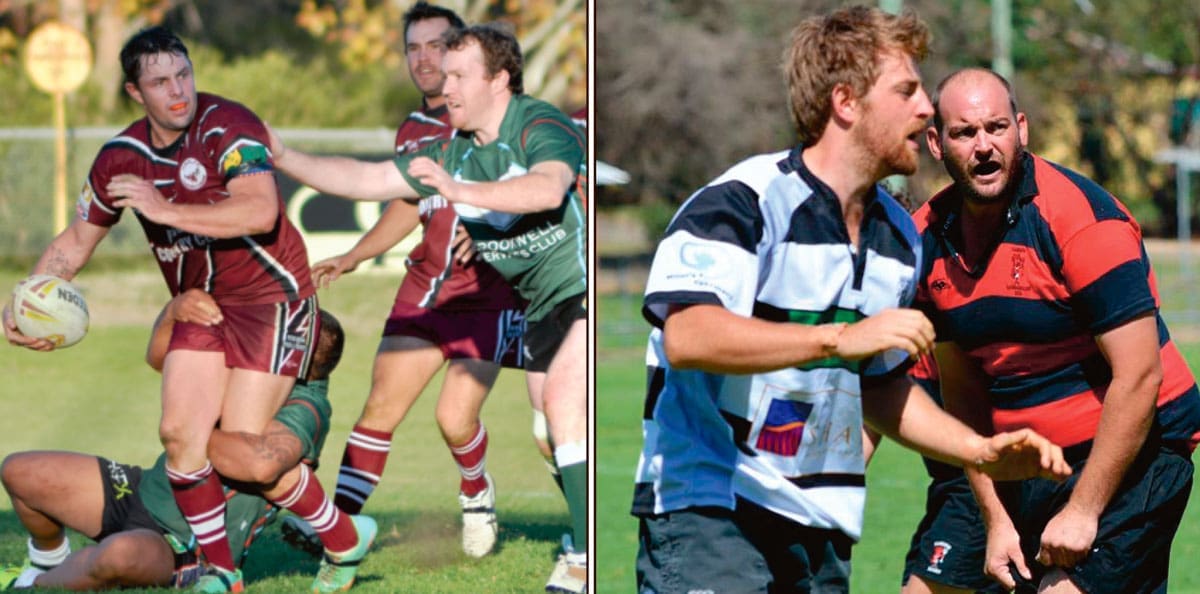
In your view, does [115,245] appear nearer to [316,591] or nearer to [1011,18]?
[316,591]

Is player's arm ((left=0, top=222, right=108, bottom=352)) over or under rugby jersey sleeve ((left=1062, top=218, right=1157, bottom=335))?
under

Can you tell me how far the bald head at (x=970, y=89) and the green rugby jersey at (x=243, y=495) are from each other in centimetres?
268

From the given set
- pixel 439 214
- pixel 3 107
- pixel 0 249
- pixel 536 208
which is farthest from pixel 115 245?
pixel 536 208

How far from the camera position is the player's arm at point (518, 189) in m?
5.01

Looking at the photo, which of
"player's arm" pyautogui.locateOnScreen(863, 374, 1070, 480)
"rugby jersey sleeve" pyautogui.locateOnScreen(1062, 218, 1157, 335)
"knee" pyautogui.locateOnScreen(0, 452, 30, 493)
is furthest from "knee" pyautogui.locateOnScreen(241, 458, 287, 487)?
"rugby jersey sleeve" pyautogui.locateOnScreen(1062, 218, 1157, 335)

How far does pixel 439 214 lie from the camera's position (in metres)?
6.27

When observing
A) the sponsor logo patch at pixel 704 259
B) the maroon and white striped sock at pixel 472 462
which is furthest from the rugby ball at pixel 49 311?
the sponsor logo patch at pixel 704 259

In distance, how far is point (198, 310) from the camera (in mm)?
5496

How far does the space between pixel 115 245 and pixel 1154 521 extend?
9.35m

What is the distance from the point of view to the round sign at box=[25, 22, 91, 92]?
29.1 feet

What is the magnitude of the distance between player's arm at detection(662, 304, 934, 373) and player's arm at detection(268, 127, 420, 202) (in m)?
2.87

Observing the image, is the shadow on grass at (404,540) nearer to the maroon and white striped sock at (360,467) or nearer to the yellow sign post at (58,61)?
the maroon and white striped sock at (360,467)

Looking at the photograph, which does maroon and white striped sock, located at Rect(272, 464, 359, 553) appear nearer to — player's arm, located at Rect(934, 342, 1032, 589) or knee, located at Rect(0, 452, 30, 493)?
knee, located at Rect(0, 452, 30, 493)

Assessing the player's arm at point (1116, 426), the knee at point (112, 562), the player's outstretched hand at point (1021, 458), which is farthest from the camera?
the knee at point (112, 562)
